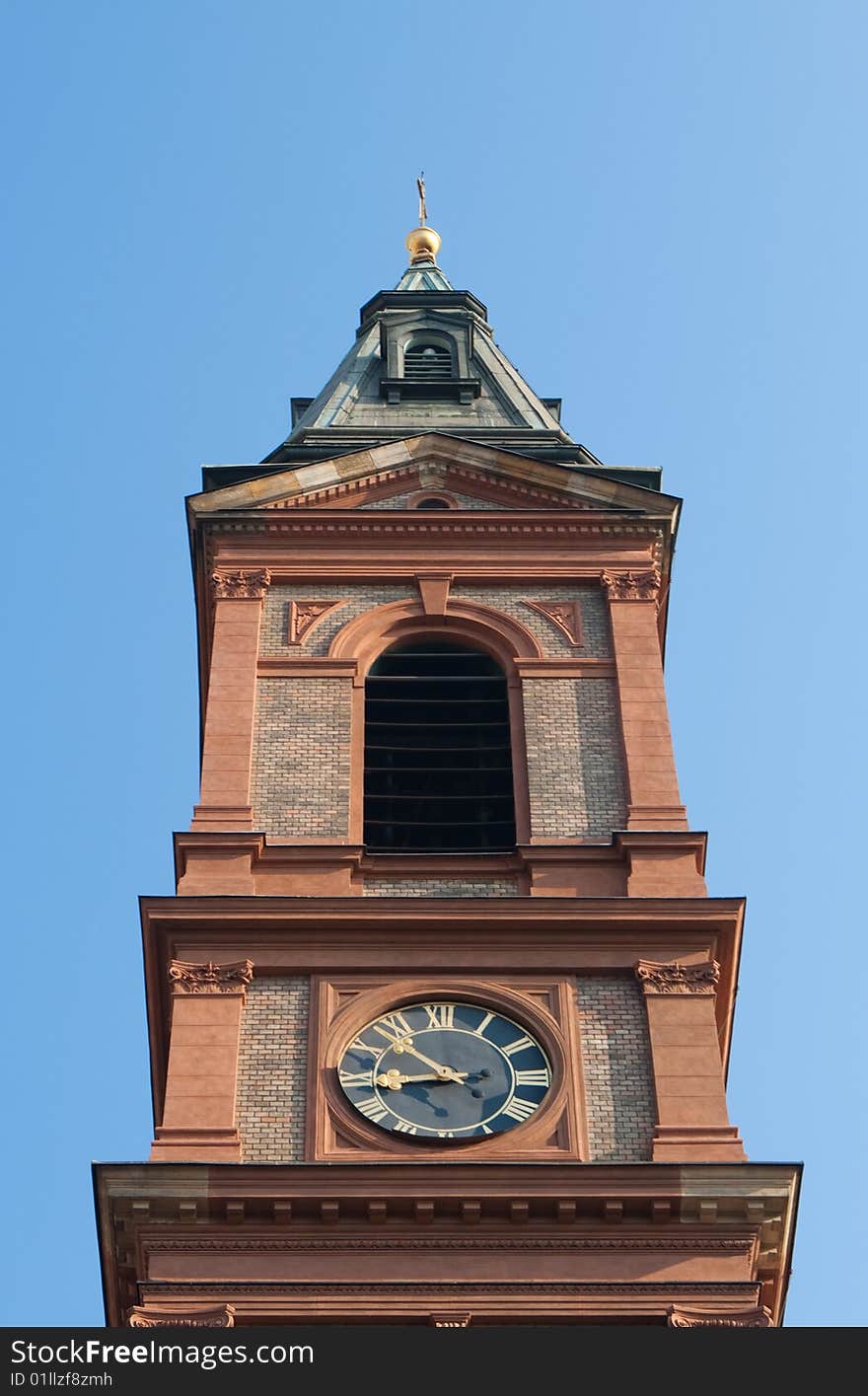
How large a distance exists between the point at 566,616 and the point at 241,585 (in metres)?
4.08

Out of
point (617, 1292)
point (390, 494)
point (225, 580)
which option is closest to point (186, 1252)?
point (617, 1292)

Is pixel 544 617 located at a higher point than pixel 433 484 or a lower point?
lower

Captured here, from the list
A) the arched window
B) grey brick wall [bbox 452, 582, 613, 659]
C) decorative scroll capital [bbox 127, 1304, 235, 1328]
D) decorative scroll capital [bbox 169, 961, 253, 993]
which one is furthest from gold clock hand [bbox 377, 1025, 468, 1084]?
grey brick wall [bbox 452, 582, 613, 659]

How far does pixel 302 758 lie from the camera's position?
114 feet

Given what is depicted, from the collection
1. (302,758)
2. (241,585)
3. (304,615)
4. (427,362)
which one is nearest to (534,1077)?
(302,758)

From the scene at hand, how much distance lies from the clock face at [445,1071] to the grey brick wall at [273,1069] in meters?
0.53

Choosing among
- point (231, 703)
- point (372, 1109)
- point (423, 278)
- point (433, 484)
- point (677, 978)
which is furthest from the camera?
point (423, 278)

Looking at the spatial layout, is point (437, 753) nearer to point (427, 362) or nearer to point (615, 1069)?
point (615, 1069)

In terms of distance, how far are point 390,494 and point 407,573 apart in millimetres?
2140

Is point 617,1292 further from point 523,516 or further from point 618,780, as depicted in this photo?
point 523,516

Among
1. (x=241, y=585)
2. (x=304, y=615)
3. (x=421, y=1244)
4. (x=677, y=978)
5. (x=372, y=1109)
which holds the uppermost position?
(x=241, y=585)

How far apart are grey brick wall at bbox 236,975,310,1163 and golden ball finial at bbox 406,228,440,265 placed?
27219 mm

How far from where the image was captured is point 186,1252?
28016 mm

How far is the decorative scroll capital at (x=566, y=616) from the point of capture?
122 feet
